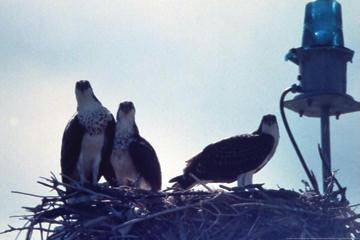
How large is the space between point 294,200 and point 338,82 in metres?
1.31

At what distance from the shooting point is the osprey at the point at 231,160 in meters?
13.2

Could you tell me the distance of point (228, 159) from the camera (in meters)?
13.2

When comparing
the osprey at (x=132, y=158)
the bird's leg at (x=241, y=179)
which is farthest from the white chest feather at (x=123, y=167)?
the bird's leg at (x=241, y=179)

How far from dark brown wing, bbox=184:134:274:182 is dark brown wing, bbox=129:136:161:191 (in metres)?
0.36

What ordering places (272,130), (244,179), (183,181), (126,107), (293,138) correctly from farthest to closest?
1. (272,130)
2. (244,179)
3. (126,107)
4. (183,181)
5. (293,138)

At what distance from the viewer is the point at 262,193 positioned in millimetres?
11523

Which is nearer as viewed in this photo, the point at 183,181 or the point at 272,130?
the point at 183,181

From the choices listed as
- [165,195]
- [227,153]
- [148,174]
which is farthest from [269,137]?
[165,195]

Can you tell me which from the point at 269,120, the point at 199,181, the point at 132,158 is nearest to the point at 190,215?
the point at 199,181

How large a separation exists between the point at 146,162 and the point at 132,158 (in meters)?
0.14

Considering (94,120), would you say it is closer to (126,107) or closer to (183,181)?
(126,107)

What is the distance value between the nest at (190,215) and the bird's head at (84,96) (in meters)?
1.38

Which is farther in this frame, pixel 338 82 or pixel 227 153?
pixel 227 153

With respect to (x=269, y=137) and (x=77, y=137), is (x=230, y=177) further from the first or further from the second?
(x=77, y=137)
